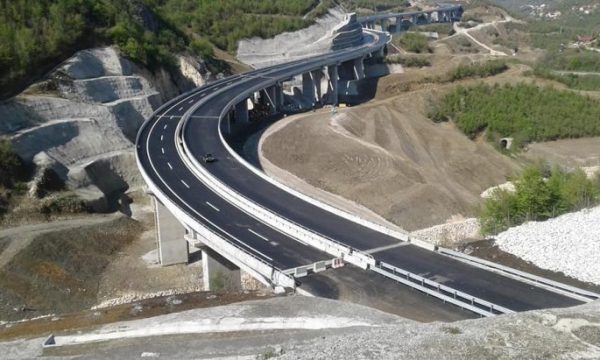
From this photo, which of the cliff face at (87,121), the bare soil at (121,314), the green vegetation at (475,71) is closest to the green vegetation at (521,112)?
the green vegetation at (475,71)

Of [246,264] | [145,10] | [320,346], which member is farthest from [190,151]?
[145,10]

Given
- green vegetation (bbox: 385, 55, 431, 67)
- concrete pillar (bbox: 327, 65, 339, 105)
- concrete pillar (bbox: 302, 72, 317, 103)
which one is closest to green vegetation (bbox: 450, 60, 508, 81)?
green vegetation (bbox: 385, 55, 431, 67)

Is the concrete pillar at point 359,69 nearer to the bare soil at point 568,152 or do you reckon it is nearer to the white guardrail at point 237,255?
the bare soil at point 568,152

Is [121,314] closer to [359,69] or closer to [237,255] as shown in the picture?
[237,255]

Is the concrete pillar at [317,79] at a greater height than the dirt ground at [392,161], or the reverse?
the concrete pillar at [317,79]

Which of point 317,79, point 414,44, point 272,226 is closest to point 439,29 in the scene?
point 414,44

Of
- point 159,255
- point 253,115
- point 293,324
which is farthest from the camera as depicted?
point 253,115

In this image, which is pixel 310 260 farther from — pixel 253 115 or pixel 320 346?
pixel 253 115

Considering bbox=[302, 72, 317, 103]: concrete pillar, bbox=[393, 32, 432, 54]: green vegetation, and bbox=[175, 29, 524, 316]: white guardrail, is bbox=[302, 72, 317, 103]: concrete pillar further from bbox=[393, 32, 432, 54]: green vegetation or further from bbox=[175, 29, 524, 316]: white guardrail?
bbox=[175, 29, 524, 316]: white guardrail
